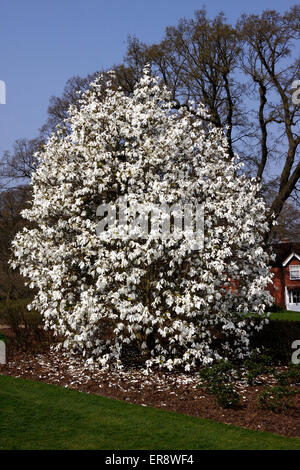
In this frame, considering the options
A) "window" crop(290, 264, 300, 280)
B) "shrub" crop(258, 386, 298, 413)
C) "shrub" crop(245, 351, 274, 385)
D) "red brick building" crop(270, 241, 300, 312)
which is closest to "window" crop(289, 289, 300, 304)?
"red brick building" crop(270, 241, 300, 312)

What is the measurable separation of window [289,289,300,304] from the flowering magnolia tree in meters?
31.5

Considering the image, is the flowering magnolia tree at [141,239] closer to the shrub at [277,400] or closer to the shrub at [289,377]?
the shrub at [289,377]

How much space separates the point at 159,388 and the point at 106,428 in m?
2.52

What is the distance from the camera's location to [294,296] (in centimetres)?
4216

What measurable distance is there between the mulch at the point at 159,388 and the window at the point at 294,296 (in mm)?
32607

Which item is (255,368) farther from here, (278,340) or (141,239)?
(141,239)

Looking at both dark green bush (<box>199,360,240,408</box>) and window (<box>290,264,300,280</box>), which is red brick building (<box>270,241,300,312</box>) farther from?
dark green bush (<box>199,360,240,408</box>)

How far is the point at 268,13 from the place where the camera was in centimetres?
2230

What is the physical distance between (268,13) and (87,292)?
17.7 metres

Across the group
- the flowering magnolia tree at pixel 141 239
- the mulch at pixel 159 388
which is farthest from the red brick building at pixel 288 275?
the mulch at pixel 159 388

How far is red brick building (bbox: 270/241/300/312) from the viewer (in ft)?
136

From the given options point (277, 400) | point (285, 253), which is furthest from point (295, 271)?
point (277, 400)
